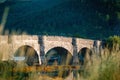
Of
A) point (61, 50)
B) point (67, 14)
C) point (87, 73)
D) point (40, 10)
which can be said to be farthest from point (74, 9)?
point (87, 73)

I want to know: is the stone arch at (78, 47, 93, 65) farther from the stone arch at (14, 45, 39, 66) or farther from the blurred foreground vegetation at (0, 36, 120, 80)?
the stone arch at (14, 45, 39, 66)

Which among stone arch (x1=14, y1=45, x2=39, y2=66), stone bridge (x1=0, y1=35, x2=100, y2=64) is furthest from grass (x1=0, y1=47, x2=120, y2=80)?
stone bridge (x1=0, y1=35, x2=100, y2=64)

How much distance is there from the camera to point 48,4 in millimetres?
72375

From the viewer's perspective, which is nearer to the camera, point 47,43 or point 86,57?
point 86,57

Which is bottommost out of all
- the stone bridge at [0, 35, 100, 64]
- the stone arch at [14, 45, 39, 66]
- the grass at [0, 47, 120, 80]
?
the grass at [0, 47, 120, 80]

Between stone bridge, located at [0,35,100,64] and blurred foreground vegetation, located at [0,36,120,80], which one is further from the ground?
stone bridge, located at [0,35,100,64]

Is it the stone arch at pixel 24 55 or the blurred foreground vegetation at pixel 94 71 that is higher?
the stone arch at pixel 24 55

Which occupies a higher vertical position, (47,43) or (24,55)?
(47,43)

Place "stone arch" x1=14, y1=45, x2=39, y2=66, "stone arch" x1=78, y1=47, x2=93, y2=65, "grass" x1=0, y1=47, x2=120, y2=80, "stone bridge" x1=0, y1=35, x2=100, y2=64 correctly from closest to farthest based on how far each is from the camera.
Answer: "grass" x1=0, y1=47, x2=120, y2=80 < "stone arch" x1=14, y1=45, x2=39, y2=66 < "stone arch" x1=78, y1=47, x2=93, y2=65 < "stone bridge" x1=0, y1=35, x2=100, y2=64

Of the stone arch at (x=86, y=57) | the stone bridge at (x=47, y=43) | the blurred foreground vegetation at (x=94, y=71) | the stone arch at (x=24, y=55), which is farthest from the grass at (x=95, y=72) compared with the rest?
the stone bridge at (x=47, y=43)

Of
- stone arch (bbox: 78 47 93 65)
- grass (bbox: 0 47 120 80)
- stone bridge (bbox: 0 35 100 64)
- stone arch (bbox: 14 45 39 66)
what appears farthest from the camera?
stone bridge (bbox: 0 35 100 64)

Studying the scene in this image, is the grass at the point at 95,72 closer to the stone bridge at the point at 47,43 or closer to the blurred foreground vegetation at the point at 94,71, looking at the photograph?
the blurred foreground vegetation at the point at 94,71

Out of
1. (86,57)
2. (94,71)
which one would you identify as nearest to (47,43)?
(86,57)

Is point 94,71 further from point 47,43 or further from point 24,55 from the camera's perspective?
point 47,43
